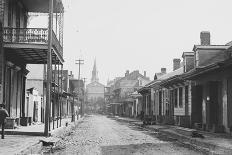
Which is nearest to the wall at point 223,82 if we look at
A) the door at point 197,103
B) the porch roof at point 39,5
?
the door at point 197,103

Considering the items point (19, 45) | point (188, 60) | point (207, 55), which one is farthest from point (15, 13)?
point (188, 60)

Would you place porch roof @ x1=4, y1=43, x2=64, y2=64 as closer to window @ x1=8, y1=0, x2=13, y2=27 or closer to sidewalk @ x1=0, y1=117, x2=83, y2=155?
window @ x1=8, y1=0, x2=13, y2=27

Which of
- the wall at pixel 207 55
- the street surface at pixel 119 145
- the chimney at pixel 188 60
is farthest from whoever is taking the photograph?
the chimney at pixel 188 60

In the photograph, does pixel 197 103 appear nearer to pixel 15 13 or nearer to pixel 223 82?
pixel 223 82

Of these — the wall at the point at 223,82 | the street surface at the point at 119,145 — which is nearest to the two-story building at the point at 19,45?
the street surface at the point at 119,145

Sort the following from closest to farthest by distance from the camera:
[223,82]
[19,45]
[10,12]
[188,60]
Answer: [19,45], [10,12], [223,82], [188,60]

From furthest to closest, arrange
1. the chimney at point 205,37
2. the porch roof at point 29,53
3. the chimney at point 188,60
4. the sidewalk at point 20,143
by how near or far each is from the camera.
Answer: the chimney at point 205,37 → the chimney at point 188,60 → the porch roof at point 29,53 → the sidewalk at point 20,143

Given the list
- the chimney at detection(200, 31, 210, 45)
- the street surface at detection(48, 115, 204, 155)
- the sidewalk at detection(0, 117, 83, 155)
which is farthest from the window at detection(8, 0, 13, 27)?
the chimney at detection(200, 31, 210, 45)

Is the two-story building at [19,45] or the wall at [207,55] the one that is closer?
the two-story building at [19,45]

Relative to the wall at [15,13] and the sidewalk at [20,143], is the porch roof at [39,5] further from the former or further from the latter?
the sidewalk at [20,143]

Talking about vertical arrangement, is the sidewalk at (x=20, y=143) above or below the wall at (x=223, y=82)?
below

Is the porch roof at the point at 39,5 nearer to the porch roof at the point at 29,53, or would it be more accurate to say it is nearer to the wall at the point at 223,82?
the porch roof at the point at 29,53

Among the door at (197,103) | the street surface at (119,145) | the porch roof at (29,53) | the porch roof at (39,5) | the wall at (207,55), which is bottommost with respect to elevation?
the street surface at (119,145)

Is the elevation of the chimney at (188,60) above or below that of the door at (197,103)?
above
